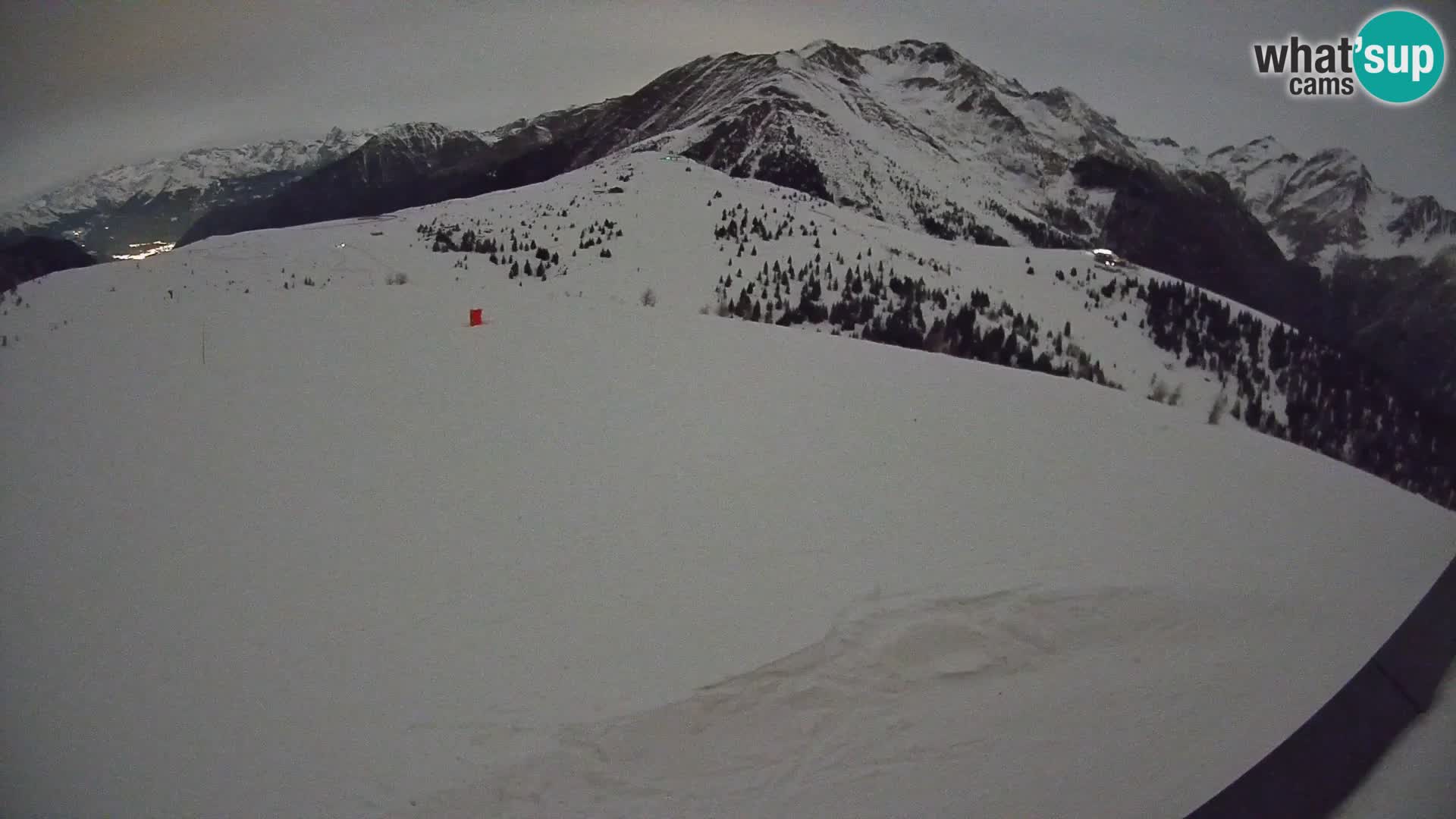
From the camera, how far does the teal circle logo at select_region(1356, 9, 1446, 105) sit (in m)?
2.48

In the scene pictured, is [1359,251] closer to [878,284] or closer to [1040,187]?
[1040,187]

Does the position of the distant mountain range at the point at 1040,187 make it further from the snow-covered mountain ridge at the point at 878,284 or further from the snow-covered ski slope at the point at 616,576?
the snow-covered ski slope at the point at 616,576

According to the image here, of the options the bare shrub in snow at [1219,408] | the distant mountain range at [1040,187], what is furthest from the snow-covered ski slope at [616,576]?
the distant mountain range at [1040,187]

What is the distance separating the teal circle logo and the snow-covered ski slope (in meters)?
1.57

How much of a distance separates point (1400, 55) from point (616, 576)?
347 cm

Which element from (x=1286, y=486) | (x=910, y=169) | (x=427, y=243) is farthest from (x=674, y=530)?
(x=910, y=169)

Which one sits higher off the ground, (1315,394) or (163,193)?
(163,193)

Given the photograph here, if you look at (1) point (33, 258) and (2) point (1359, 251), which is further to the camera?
(2) point (1359, 251)

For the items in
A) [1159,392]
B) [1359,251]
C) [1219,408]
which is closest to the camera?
[1359,251]

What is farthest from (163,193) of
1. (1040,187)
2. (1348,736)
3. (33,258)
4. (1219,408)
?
(1219,408)

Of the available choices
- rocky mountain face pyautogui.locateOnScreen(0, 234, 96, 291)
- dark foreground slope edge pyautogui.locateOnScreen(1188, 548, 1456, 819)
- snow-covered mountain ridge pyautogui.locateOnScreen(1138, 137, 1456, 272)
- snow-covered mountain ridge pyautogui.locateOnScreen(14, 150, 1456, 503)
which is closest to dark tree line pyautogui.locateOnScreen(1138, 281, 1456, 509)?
snow-covered mountain ridge pyautogui.locateOnScreen(14, 150, 1456, 503)

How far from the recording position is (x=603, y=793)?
192 cm

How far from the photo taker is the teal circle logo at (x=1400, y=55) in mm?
2482

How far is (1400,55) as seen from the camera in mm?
2508
